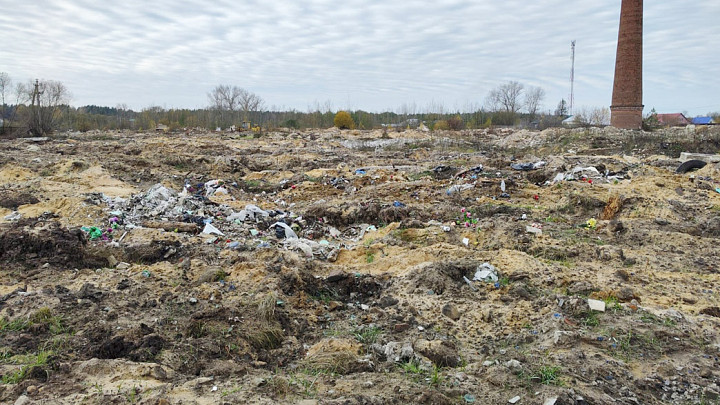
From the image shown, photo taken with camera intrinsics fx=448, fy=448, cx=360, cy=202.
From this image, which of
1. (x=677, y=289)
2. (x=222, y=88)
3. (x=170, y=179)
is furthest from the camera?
(x=222, y=88)

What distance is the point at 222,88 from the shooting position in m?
49.9

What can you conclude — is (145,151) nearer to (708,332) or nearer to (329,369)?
(329,369)

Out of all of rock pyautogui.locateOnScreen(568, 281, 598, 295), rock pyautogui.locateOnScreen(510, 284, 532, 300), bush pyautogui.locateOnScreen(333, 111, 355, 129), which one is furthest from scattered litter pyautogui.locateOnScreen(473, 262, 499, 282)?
bush pyautogui.locateOnScreen(333, 111, 355, 129)

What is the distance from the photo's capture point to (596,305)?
13.2 feet

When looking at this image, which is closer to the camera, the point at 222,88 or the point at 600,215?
the point at 600,215

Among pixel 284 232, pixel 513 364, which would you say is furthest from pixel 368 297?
pixel 284 232

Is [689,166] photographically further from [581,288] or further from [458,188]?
[581,288]

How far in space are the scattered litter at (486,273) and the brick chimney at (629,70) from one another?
63.1 ft

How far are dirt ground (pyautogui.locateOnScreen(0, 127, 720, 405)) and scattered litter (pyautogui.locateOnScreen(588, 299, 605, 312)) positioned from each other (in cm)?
2

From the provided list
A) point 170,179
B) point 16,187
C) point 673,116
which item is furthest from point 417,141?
point 673,116

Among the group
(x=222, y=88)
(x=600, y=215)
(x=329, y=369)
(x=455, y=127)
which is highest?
(x=222, y=88)

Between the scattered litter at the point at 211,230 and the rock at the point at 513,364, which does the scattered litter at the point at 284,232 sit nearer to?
the scattered litter at the point at 211,230

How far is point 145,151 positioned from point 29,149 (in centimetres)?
443

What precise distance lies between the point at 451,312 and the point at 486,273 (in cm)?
96
